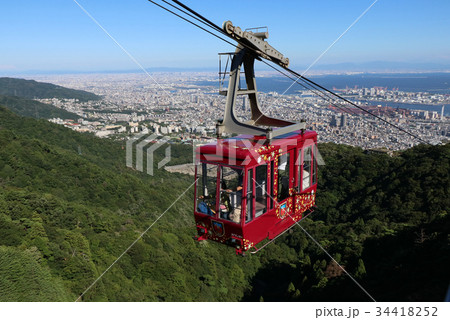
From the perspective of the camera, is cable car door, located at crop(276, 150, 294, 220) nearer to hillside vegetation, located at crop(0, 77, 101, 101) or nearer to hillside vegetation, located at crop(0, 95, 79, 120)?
hillside vegetation, located at crop(0, 95, 79, 120)

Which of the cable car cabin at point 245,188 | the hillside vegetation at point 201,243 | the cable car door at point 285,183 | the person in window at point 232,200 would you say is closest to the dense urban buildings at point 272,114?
the cable car door at point 285,183

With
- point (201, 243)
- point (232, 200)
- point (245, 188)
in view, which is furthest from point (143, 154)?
point (245, 188)

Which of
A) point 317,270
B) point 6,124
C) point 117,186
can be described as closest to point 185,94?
point 6,124

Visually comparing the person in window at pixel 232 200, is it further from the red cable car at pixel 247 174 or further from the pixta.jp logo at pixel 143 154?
the pixta.jp logo at pixel 143 154

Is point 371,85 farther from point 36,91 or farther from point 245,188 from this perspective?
point 36,91

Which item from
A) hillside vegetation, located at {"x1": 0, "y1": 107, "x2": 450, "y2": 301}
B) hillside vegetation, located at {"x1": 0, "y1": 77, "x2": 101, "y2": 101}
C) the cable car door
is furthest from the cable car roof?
hillside vegetation, located at {"x1": 0, "y1": 77, "x2": 101, "y2": 101}

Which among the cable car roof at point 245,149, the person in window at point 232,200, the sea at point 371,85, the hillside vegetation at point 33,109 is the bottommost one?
the hillside vegetation at point 33,109
